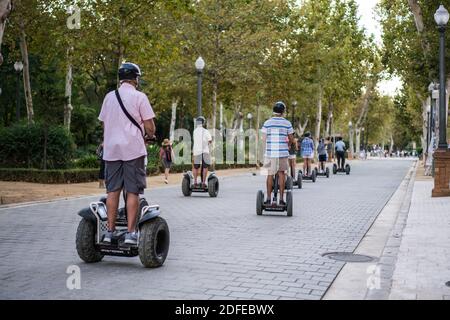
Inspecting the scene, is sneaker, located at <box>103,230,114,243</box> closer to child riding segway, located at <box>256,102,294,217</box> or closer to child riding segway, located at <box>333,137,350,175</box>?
child riding segway, located at <box>256,102,294,217</box>

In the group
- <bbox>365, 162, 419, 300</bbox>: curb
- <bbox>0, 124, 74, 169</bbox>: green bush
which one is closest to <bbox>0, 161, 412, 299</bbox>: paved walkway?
<bbox>365, 162, 419, 300</bbox>: curb

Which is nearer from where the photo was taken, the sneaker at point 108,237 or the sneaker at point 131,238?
the sneaker at point 131,238

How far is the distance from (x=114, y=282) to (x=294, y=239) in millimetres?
3241

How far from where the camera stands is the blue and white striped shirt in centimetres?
970

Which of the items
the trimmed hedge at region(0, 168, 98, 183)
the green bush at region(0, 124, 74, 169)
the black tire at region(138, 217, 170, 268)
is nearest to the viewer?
the black tire at region(138, 217, 170, 268)

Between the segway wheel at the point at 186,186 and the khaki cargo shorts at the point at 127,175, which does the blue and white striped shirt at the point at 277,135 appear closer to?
the khaki cargo shorts at the point at 127,175

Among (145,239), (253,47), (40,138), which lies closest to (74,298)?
(145,239)

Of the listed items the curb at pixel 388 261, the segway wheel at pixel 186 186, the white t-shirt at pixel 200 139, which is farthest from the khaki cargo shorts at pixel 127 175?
the segway wheel at pixel 186 186

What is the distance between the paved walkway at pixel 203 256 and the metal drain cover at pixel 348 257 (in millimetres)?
166

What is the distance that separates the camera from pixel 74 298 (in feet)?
14.3

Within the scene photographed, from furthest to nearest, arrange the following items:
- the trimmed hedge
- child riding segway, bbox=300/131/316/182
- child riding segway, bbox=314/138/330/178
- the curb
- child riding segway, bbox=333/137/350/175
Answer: child riding segway, bbox=333/137/350/175
child riding segway, bbox=314/138/330/178
child riding segway, bbox=300/131/316/182
the trimmed hedge
the curb

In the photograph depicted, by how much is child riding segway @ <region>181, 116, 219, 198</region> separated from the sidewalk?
4.91 meters

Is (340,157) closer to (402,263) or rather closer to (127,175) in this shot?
(402,263)

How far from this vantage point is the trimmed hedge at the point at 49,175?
18.9m
